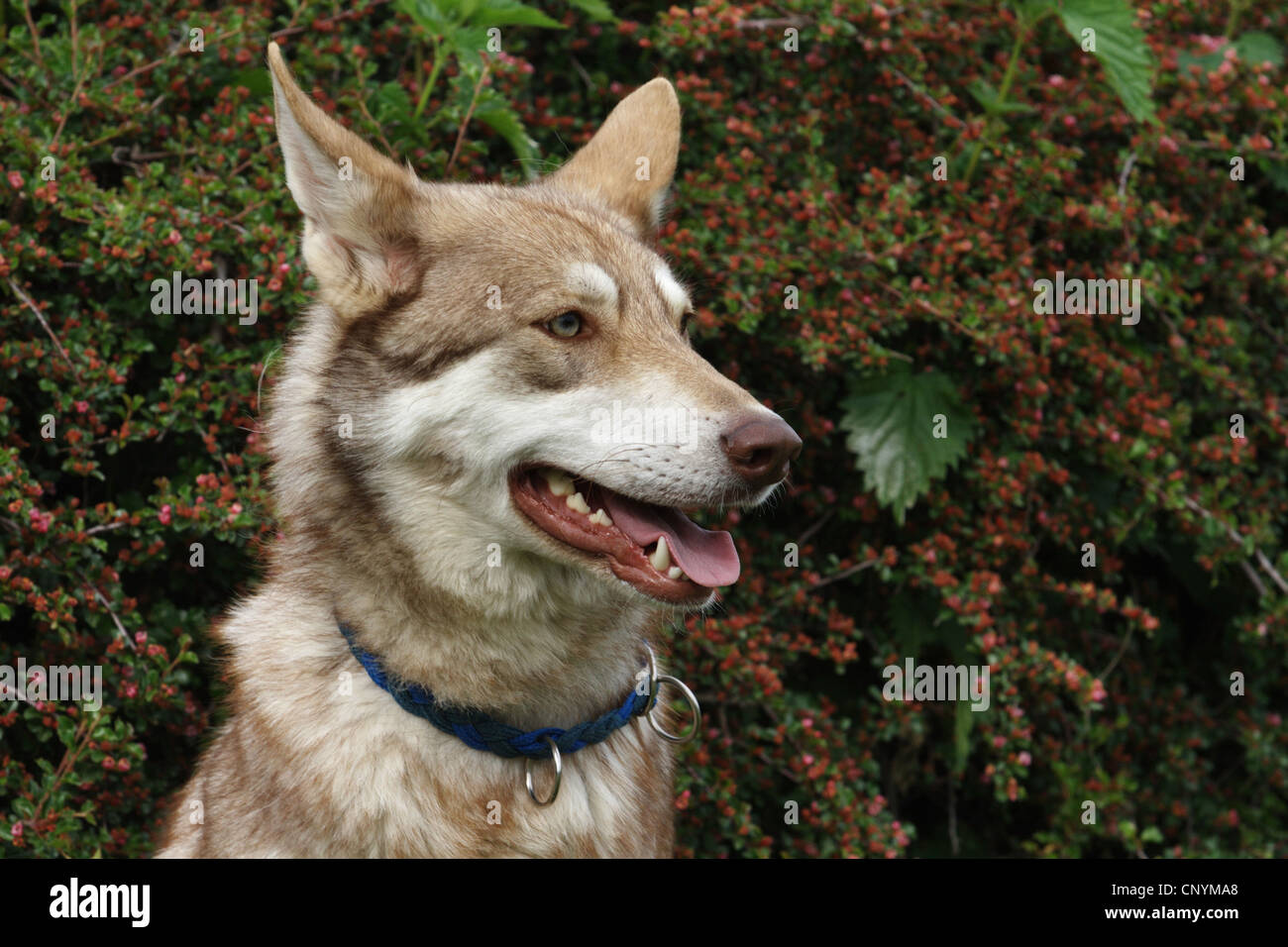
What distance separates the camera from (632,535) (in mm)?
3023

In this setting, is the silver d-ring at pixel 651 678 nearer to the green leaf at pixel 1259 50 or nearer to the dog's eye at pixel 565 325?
the dog's eye at pixel 565 325

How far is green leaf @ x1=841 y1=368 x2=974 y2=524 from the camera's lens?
454 centimetres

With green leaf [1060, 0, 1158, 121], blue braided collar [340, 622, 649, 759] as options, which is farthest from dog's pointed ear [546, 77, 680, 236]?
green leaf [1060, 0, 1158, 121]

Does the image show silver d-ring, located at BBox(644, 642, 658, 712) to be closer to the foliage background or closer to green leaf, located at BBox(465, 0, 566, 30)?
the foliage background

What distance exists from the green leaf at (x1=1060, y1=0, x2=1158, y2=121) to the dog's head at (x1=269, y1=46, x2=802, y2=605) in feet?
7.26

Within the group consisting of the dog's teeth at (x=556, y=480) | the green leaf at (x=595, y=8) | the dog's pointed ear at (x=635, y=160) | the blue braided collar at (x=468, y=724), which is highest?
the green leaf at (x=595, y=8)

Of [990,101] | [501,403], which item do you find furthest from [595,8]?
[501,403]

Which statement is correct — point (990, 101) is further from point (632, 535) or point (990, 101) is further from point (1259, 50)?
point (632, 535)

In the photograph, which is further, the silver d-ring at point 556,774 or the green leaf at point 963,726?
the green leaf at point 963,726

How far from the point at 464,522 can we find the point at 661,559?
459 mm

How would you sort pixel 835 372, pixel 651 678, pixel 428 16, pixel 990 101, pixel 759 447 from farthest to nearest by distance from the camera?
pixel 835 372 < pixel 990 101 < pixel 428 16 < pixel 651 678 < pixel 759 447

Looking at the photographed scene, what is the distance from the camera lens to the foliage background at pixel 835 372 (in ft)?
13.0

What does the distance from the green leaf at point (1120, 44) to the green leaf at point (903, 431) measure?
114cm

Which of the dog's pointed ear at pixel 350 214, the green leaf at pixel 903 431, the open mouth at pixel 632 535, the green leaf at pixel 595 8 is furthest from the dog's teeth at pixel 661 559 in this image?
the green leaf at pixel 595 8
